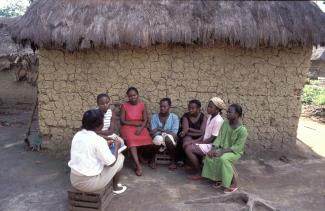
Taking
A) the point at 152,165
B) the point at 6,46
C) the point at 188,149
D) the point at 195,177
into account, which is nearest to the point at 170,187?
the point at 195,177

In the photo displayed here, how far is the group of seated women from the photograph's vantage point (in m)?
3.66

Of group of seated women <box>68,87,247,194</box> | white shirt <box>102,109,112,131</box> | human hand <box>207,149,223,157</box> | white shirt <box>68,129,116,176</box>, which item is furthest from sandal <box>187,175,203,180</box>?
white shirt <box>68,129,116,176</box>

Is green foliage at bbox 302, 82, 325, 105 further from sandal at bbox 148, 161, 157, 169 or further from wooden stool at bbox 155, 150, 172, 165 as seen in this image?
sandal at bbox 148, 161, 157, 169

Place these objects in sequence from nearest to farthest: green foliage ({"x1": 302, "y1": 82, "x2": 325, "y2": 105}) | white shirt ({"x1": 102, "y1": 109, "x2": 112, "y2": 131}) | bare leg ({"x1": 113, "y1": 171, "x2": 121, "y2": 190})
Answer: bare leg ({"x1": 113, "y1": 171, "x2": 121, "y2": 190}) → white shirt ({"x1": 102, "y1": 109, "x2": 112, "y2": 131}) → green foliage ({"x1": 302, "y1": 82, "x2": 325, "y2": 105})

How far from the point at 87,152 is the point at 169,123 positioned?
6.35 feet

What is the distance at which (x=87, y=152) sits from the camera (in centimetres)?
364

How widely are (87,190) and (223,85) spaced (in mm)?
2908

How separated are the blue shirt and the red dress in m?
0.16

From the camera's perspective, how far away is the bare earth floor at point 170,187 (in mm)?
4242

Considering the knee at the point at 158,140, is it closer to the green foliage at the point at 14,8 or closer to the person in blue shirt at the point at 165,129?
the person in blue shirt at the point at 165,129

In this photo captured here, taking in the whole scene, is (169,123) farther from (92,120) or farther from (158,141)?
(92,120)

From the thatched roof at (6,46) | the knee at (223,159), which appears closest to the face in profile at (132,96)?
the knee at (223,159)

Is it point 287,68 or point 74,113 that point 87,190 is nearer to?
point 74,113

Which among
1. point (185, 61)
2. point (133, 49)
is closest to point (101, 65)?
point (133, 49)
